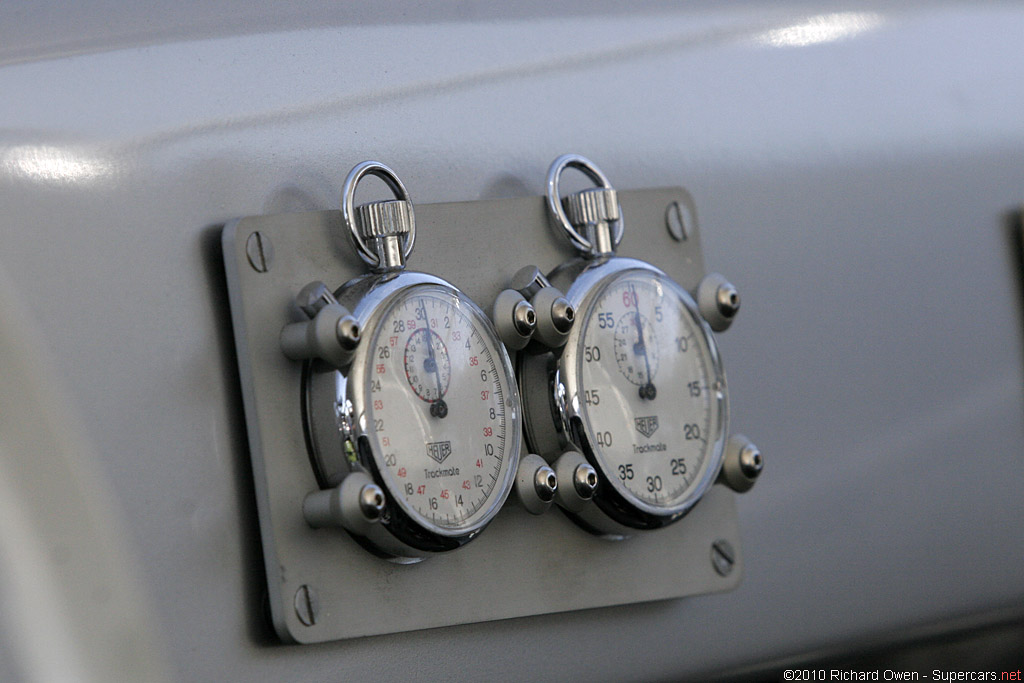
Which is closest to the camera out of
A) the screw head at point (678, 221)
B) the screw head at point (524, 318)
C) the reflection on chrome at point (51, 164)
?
the reflection on chrome at point (51, 164)

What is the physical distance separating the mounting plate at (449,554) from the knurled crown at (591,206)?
0.05ft

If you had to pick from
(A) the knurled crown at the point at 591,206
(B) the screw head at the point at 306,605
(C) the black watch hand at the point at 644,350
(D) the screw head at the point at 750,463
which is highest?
(A) the knurled crown at the point at 591,206

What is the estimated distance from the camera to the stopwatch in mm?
685

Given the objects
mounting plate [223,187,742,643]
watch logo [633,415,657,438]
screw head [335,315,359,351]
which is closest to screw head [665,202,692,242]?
mounting plate [223,187,742,643]

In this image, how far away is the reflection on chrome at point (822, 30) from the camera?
0.85 m

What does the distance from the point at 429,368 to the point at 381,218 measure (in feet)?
0.26

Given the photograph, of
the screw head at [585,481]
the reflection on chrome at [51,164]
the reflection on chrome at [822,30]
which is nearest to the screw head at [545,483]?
the screw head at [585,481]

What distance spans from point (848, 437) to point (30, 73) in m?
0.54

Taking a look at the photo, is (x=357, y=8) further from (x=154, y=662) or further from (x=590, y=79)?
(x=154, y=662)

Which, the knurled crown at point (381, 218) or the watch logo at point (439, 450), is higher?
the knurled crown at point (381, 218)

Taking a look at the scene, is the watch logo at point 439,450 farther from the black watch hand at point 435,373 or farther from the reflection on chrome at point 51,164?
the reflection on chrome at point 51,164

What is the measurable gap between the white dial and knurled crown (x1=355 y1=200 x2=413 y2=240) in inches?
1.3

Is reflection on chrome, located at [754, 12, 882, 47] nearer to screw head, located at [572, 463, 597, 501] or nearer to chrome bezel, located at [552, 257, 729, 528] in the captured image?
chrome bezel, located at [552, 257, 729, 528]

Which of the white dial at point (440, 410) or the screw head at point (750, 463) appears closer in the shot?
the white dial at point (440, 410)
